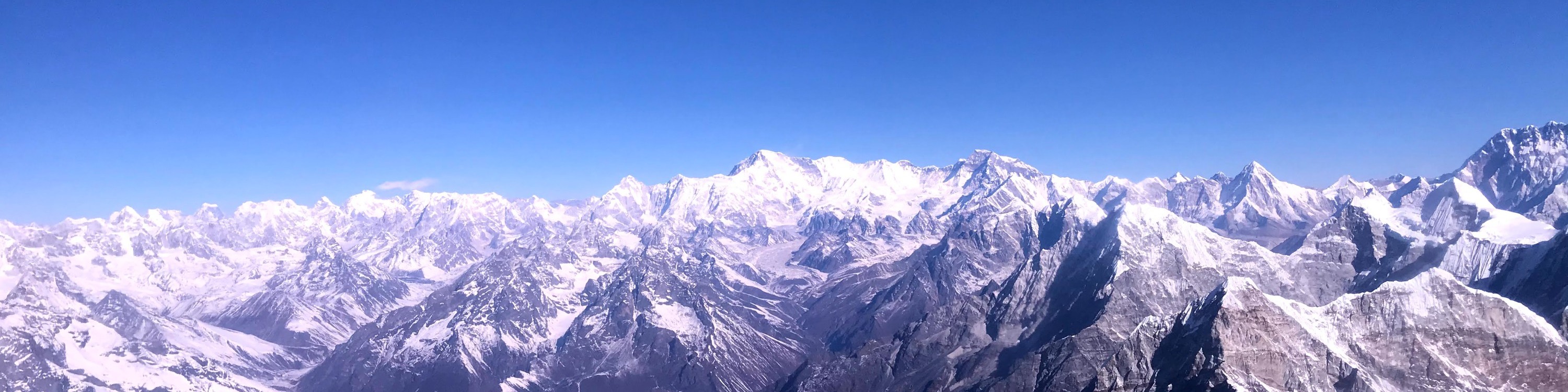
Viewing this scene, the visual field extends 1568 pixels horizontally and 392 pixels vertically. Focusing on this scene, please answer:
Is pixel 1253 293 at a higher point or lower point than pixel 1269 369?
higher

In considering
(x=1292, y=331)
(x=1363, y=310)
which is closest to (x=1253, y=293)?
(x=1292, y=331)

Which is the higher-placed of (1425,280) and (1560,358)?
(1425,280)

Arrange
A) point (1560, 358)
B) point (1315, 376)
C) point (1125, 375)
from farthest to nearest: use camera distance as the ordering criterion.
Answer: point (1125, 375)
point (1315, 376)
point (1560, 358)

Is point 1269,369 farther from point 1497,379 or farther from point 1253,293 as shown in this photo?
point 1497,379

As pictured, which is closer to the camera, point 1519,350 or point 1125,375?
point 1519,350

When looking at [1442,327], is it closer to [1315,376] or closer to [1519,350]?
[1519,350]

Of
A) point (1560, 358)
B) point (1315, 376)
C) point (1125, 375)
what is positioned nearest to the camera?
point (1560, 358)

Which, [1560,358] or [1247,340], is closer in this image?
[1560,358]

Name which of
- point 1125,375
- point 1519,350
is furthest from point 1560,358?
point 1125,375

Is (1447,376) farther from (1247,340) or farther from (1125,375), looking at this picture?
(1125,375)
